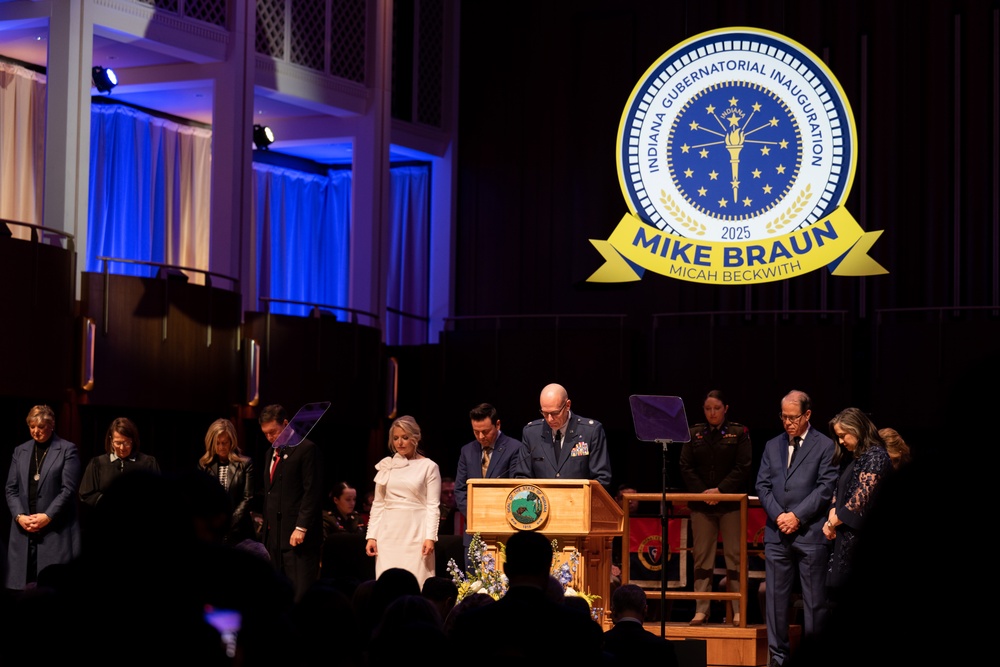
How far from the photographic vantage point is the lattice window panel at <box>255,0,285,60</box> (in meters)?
15.7

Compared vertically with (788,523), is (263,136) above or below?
above

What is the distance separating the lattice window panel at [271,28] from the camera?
15.7m

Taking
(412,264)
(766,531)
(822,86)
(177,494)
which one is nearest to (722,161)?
(822,86)

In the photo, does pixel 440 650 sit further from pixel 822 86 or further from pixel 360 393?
pixel 360 393

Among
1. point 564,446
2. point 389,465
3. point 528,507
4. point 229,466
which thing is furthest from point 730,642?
point 229,466

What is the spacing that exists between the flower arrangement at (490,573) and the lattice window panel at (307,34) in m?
10.2

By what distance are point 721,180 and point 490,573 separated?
18.5ft

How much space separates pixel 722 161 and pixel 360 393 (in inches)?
227

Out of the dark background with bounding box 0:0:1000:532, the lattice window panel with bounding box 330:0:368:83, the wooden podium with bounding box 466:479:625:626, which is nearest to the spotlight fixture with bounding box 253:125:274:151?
the lattice window panel with bounding box 330:0:368:83

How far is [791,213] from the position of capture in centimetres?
1105

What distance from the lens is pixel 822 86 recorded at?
1072cm

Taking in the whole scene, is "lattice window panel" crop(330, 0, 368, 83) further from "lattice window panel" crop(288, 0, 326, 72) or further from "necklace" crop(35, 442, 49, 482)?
"necklace" crop(35, 442, 49, 482)

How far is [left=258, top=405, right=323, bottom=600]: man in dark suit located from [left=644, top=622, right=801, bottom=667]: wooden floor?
2.28 m

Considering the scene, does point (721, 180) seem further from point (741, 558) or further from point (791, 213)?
point (741, 558)
